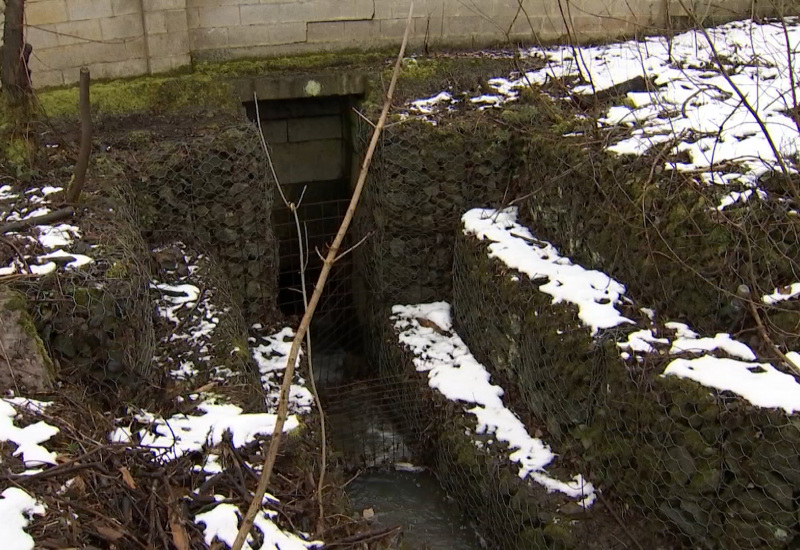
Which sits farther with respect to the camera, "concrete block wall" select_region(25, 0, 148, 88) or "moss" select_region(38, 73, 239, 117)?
"moss" select_region(38, 73, 239, 117)

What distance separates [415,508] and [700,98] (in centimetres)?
313

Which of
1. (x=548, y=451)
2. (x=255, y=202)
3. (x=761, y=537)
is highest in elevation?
(x=255, y=202)

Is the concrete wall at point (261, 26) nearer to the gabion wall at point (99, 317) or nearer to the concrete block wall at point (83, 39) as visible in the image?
the concrete block wall at point (83, 39)

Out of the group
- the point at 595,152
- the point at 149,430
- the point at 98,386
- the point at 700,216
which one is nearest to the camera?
the point at 149,430

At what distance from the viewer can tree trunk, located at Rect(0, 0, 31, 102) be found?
12.6ft

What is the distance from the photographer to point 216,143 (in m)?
4.62

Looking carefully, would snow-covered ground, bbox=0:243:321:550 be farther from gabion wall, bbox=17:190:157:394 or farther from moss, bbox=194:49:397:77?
moss, bbox=194:49:397:77

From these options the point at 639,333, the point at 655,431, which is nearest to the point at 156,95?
the point at 639,333

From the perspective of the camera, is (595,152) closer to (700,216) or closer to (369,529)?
(700,216)

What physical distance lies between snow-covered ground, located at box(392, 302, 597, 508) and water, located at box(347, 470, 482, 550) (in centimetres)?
52

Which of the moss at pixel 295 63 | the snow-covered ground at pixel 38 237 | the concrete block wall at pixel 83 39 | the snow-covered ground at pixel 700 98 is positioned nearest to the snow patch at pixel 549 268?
the snow-covered ground at pixel 700 98

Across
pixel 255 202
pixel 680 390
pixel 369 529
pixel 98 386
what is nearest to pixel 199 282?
pixel 255 202

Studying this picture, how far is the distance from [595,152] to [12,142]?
3.50 meters

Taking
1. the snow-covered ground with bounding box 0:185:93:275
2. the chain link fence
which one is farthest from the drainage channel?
the snow-covered ground with bounding box 0:185:93:275
